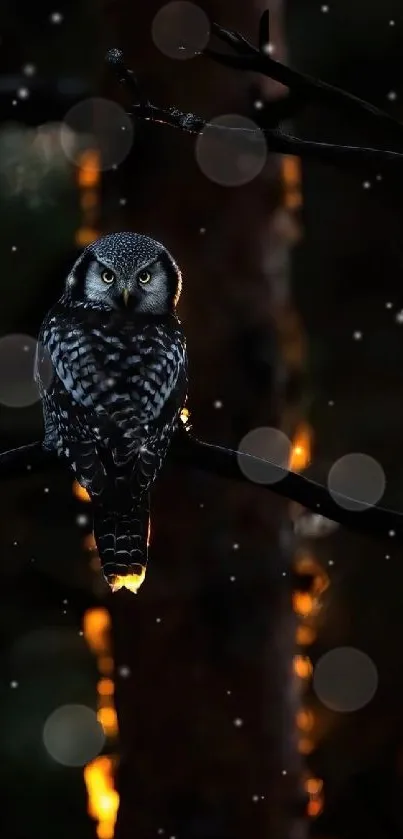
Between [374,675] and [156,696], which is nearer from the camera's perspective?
[156,696]

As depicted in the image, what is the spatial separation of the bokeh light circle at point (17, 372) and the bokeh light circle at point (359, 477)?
1748 millimetres

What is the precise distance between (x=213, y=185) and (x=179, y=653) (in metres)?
1.39

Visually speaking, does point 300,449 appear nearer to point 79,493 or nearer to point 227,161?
point 79,493

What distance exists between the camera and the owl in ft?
8.29

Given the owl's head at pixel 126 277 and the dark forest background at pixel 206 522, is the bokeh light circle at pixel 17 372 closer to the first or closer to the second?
the dark forest background at pixel 206 522

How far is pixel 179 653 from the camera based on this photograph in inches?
131

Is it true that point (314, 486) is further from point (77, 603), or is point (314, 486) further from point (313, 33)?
point (313, 33)

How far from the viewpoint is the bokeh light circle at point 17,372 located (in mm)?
4000

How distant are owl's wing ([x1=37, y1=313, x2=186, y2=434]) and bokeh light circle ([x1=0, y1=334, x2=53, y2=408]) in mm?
1244

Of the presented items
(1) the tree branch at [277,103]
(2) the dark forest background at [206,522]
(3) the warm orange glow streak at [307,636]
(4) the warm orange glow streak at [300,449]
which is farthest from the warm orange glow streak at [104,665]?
(1) the tree branch at [277,103]

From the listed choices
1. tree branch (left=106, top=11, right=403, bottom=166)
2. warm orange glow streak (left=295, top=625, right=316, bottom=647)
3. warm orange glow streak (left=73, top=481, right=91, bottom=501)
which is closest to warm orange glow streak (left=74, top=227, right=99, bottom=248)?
warm orange glow streak (left=73, top=481, right=91, bottom=501)

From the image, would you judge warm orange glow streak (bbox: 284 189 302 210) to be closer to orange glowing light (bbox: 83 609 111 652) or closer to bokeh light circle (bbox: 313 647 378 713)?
orange glowing light (bbox: 83 609 111 652)

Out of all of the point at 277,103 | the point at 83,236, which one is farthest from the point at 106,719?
the point at 277,103

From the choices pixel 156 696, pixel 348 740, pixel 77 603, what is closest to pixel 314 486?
pixel 156 696
